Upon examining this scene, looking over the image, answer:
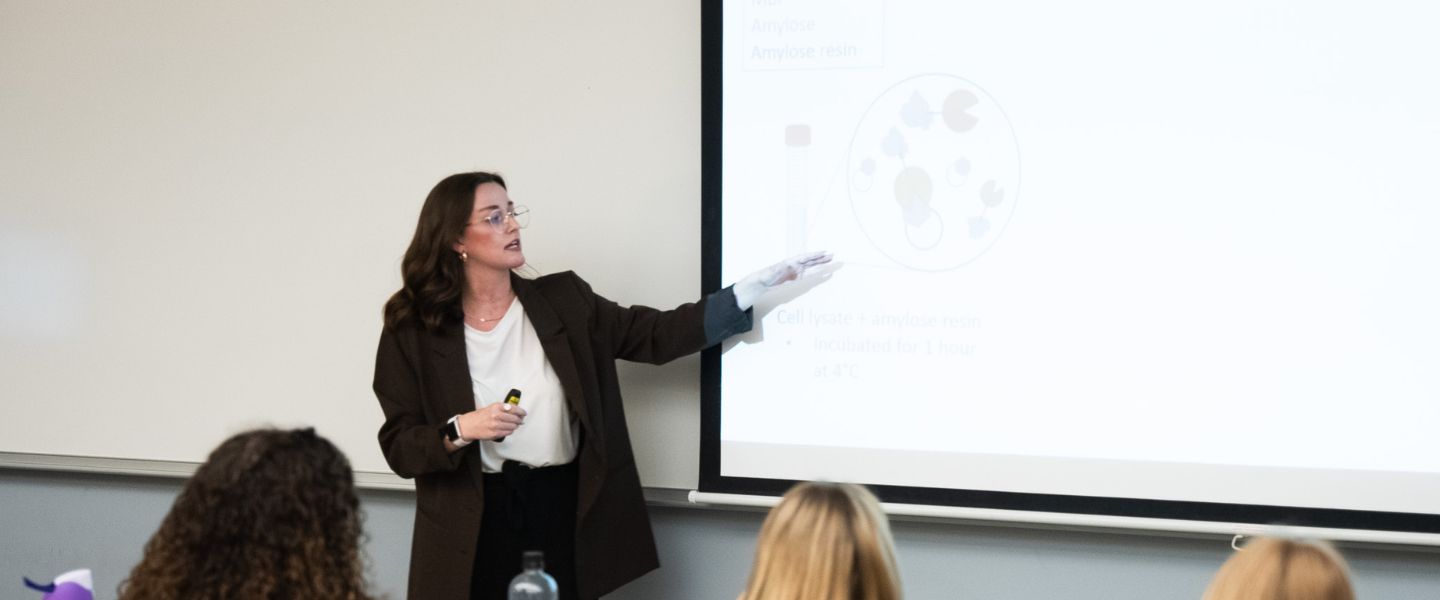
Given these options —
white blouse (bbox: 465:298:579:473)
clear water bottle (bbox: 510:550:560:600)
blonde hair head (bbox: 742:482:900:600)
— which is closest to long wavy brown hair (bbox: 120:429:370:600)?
blonde hair head (bbox: 742:482:900:600)

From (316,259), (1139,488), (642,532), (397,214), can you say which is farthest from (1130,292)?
(316,259)

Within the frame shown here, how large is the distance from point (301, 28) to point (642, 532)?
1.76 metres

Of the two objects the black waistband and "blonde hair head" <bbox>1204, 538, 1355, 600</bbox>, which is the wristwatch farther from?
"blonde hair head" <bbox>1204, 538, 1355, 600</bbox>

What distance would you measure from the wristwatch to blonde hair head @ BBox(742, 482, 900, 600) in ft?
3.95

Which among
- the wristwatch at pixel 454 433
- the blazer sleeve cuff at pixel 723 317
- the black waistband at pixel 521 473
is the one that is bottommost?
the black waistband at pixel 521 473

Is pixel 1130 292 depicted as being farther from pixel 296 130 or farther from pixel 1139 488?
pixel 296 130

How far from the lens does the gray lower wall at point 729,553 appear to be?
2963 millimetres

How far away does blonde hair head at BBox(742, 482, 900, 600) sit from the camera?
168 centimetres

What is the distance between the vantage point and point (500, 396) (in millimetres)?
2939

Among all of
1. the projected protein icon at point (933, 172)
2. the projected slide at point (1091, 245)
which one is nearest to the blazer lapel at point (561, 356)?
the projected slide at point (1091, 245)

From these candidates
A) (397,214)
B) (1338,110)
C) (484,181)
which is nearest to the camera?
(1338,110)

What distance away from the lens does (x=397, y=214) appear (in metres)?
3.46

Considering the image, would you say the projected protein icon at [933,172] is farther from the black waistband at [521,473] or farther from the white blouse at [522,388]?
the black waistband at [521,473]

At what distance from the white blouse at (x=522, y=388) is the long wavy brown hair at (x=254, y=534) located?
124cm
